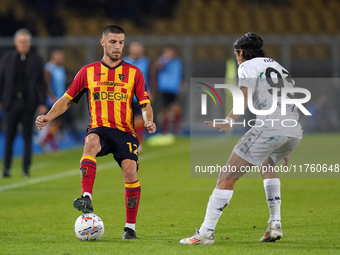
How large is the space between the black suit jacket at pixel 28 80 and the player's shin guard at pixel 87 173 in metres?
5.28

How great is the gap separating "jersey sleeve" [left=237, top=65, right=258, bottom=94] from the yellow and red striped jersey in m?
1.03

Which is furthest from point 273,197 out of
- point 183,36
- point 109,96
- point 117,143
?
point 183,36

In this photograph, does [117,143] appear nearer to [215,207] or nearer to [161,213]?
[215,207]

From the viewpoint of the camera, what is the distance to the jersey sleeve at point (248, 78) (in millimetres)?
4543

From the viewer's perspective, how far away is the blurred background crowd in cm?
1942

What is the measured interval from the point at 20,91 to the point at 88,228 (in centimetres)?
553

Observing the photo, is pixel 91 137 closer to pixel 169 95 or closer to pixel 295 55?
pixel 169 95

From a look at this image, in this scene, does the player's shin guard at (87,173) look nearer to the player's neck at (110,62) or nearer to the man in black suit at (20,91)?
the player's neck at (110,62)

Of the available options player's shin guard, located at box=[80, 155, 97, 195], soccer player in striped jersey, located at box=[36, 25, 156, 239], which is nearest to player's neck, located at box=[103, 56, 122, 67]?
soccer player in striped jersey, located at box=[36, 25, 156, 239]

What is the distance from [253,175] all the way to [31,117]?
3.89m

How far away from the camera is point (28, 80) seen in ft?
32.5

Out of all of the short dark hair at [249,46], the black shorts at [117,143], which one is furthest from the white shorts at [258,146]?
the black shorts at [117,143]

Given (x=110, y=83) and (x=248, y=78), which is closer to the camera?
(x=248, y=78)

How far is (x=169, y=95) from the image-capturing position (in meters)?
17.5
